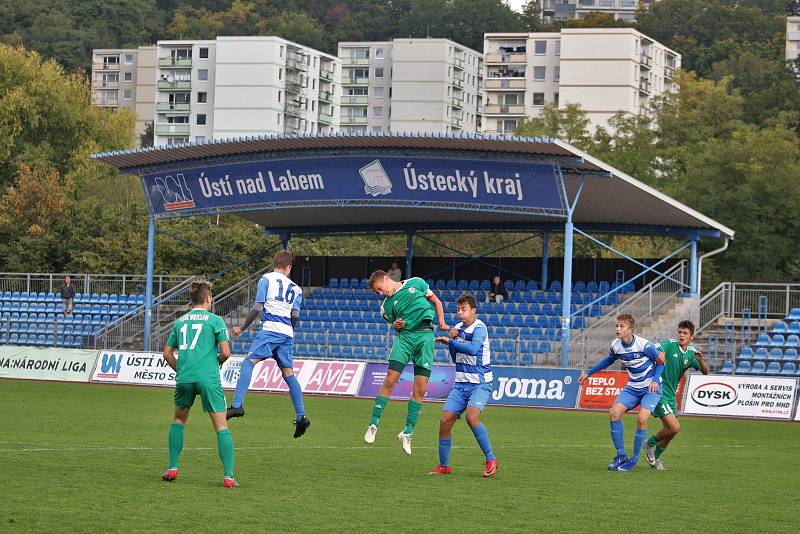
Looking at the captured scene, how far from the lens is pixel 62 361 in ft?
113

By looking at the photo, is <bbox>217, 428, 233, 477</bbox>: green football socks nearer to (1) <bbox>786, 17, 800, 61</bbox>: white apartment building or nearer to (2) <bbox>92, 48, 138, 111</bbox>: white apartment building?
(1) <bbox>786, 17, 800, 61</bbox>: white apartment building

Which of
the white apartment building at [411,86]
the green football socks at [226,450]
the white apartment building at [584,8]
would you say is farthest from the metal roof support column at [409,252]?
the white apartment building at [584,8]

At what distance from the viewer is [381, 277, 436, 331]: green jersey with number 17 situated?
14570mm

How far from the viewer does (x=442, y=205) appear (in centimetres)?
3428

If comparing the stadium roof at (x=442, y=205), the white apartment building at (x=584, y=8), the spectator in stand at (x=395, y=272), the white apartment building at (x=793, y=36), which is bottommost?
the spectator in stand at (x=395, y=272)

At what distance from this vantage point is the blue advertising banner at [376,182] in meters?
33.5

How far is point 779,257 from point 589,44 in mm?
79732

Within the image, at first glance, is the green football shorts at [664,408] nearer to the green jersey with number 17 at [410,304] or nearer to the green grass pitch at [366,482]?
the green grass pitch at [366,482]

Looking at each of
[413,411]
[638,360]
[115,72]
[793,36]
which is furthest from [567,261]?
[115,72]

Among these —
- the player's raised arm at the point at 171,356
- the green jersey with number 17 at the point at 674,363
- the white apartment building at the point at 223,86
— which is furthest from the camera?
the white apartment building at the point at 223,86

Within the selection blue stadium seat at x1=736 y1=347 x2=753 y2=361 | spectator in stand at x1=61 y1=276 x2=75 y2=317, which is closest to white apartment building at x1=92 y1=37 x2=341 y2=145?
spectator in stand at x1=61 y1=276 x2=75 y2=317

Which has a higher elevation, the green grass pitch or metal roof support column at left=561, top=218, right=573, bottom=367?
metal roof support column at left=561, top=218, right=573, bottom=367

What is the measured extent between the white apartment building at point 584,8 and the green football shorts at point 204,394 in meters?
169

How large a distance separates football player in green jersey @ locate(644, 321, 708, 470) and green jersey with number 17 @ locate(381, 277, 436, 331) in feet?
9.78
